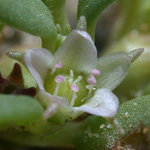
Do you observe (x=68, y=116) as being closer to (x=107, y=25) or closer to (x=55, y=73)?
(x=55, y=73)

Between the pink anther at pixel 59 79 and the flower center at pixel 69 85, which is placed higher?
the pink anther at pixel 59 79

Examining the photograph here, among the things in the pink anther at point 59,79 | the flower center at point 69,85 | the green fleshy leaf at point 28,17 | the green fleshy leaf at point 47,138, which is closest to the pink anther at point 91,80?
the flower center at point 69,85

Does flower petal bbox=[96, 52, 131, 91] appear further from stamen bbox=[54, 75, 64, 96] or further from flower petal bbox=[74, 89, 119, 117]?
stamen bbox=[54, 75, 64, 96]

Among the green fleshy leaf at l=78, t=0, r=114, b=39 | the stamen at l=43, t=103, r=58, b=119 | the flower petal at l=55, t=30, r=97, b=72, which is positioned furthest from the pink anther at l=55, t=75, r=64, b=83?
the green fleshy leaf at l=78, t=0, r=114, b=39

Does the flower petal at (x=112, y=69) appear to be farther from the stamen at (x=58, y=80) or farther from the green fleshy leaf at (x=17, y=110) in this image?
the green fleshy leaf at (x=17, y=110)

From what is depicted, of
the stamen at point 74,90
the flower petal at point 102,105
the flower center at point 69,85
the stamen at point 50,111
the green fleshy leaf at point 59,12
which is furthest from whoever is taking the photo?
the green fleshy leaf at point 59,12

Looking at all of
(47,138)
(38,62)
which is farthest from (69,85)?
(47,138)

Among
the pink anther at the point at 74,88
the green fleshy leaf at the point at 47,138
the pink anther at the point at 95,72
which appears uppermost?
the pink anther at the point at 74,88
